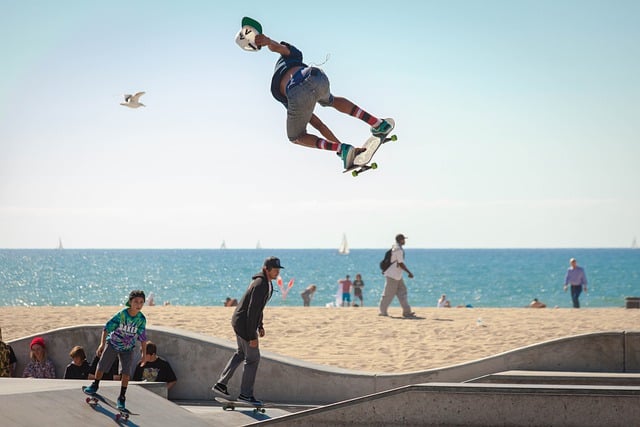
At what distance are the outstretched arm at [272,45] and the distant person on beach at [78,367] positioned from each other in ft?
17.8

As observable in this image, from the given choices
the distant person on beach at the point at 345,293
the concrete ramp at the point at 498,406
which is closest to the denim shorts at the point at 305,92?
the concrete ramp at the point at 498,406

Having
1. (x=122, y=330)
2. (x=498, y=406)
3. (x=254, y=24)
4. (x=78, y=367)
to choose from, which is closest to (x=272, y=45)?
(x=254, y=24)

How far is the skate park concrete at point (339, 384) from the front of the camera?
9.16 metres

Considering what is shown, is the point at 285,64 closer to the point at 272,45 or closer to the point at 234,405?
the point at 272,45

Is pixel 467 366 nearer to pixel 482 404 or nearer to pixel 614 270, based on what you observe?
pixel 482 404

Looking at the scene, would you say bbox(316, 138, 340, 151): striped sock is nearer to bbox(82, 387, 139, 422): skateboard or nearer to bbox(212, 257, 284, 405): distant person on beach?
bbox(212, 257, 284, 405): distant person on beach

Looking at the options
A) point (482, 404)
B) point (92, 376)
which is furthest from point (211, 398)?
point (482, 404)

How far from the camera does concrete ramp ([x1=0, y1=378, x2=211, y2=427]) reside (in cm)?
871

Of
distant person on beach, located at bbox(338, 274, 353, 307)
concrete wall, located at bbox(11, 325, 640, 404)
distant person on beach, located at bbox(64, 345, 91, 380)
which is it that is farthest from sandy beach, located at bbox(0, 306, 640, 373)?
distant person on beach, located at bbox(338, 274, 353, 307)

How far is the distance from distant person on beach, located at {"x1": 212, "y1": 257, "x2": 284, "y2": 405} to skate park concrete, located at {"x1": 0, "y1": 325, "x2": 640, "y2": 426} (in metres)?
0.40

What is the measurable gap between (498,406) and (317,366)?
446 centimetres

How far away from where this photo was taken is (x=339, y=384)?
12836mm

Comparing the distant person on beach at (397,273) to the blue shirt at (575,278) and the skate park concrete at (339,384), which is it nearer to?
the blue shirt at (575,278)

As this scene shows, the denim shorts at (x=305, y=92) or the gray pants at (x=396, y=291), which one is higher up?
the denim shorts at (x=305, y=92)
